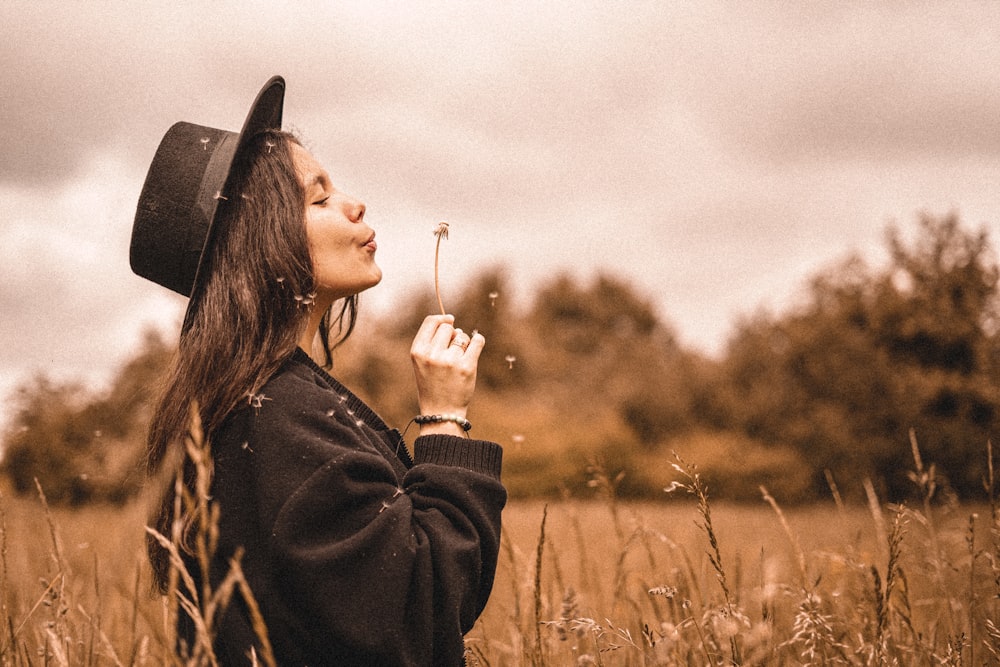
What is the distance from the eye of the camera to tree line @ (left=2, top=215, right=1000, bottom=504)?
7809 millimetres

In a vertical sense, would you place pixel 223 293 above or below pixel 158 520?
above

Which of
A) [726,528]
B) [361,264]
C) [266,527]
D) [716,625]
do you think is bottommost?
[726,528]

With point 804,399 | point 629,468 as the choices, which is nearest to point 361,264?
point 804,399

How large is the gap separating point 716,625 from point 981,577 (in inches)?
102

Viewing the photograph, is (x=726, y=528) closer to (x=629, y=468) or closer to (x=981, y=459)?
(x=981, y=459)

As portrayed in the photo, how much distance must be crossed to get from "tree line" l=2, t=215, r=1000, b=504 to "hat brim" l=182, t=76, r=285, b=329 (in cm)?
53

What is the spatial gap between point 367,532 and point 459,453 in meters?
0.30

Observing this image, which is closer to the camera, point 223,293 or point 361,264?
point 223,293

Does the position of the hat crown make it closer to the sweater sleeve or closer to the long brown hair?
the long brown hair

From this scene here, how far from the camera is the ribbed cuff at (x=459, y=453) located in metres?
1.79

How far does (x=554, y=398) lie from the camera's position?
1054 inches

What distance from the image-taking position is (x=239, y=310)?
1942mm

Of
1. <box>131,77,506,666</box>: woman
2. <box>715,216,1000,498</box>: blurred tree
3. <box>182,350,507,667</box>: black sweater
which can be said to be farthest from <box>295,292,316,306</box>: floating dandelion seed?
<box>715,216,1000,498</box>: blurred tree

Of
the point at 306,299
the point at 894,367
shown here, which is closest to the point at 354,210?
the point at 306,299
